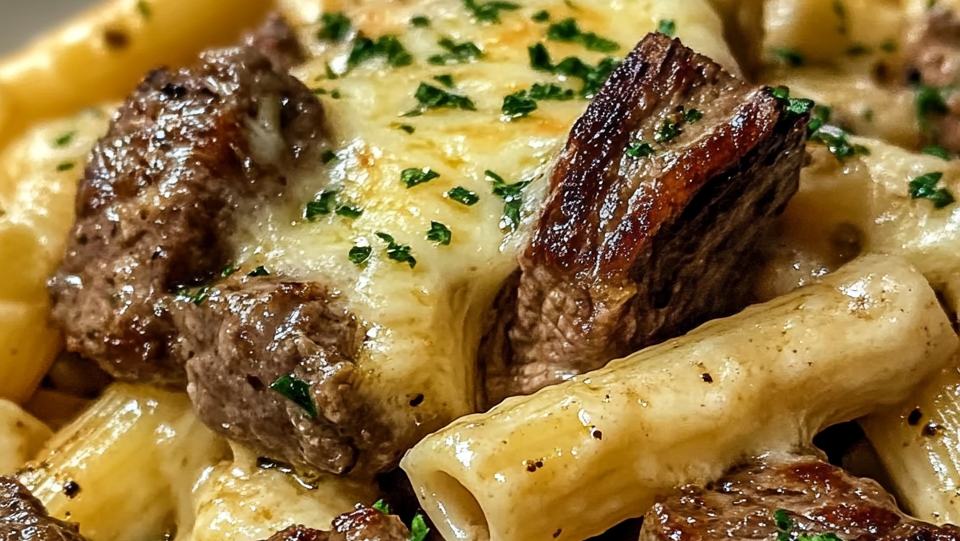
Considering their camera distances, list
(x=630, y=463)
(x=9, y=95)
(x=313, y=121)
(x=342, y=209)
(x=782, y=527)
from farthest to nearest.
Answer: (x=9, y=95)
(x=313, y=121)
(x=342, y=209)
(x=630, y=463)
(x=782, y=527)

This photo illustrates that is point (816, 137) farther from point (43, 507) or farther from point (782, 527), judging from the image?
point (43, 507)

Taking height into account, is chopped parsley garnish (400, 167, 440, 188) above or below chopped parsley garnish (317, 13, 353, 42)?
below

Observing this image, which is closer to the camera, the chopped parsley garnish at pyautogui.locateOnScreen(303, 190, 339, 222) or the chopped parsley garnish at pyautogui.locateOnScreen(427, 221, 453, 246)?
the chopped parsley garnish at pyautogui.locateOnScreen(427, 221, 453, 246)

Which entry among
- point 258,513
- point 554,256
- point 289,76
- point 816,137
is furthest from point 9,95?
point 816,137

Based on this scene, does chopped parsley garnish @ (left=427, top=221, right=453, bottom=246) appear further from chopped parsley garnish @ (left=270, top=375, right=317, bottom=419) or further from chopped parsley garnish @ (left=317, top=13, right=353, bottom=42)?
chopped parsley garnish @ (left=317, top=13, right=353, bottom=42)

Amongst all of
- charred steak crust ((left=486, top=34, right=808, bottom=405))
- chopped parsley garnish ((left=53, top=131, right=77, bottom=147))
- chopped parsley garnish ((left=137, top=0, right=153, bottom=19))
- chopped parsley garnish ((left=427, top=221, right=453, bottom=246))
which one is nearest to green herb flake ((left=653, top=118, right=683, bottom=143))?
charred steak crust ((left=486, top=34, right=808, bottom=405))

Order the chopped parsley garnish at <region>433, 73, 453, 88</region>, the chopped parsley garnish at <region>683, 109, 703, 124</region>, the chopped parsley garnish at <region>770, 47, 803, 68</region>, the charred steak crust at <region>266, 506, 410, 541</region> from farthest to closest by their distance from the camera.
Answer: the chopped parsley garnish at <region>770, 47, 803, 68</region> < the chopped parsley garnish at <region>433, 73, 453, 88</region> < the chopped parsley garnish at <region>683, 109, 703, 124</region> < the charred steak crust at <region>266, 506, 410, 541</region>

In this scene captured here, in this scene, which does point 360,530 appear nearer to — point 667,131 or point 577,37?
point 667,131
